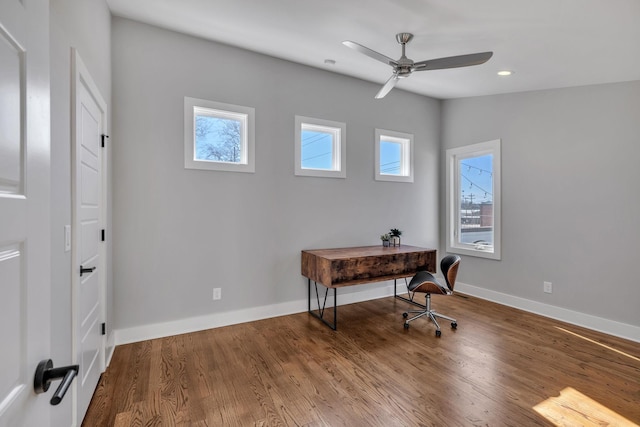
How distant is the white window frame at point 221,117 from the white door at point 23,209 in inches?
101

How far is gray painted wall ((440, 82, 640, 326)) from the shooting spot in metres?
3.17

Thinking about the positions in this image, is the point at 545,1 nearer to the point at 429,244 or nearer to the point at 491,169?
the point at 491,169

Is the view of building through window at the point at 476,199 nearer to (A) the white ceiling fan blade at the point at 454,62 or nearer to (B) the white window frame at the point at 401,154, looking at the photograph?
(B) the white window frame at the point at 401,154

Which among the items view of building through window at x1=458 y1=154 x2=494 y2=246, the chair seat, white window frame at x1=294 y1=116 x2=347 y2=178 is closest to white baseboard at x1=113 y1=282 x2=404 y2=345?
the chair seat

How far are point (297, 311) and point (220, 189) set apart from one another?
69.7 inches

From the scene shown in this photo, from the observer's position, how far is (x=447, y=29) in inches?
107

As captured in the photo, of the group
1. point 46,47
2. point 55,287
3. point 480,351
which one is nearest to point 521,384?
point 480,351

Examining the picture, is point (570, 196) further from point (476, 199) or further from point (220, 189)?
point (220, 189)

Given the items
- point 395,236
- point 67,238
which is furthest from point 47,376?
point 395,236

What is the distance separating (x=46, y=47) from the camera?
0.78m

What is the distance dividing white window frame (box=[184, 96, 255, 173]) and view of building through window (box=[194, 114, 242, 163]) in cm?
4

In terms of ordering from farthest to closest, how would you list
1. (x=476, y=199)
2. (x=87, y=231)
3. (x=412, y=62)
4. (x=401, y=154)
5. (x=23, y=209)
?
(x=401, y=154), (x=476, y=199), (x=412, y=62), (x=87, y=231), (x=23, y=209)

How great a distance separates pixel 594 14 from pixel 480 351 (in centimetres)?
285

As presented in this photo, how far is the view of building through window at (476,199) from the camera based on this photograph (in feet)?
14.6
